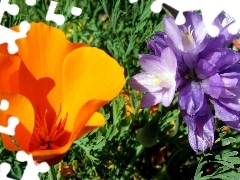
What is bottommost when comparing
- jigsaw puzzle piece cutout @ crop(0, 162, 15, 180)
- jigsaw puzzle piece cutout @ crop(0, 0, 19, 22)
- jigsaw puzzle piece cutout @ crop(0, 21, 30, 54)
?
jigsaw puzzle piece cutout @ crop(0, 162, 15, 180)

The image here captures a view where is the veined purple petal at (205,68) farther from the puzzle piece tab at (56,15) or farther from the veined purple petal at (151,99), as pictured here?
the puzzle piece tab at (56,15)

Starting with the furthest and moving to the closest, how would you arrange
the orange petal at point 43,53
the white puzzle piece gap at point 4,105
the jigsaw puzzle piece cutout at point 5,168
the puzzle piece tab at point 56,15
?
the puzzle piece tab at point 56,15, the jigsaw puzzle piece cutout at point 5,168, the orange petal at point 43,53, the white puzzle piece gap at point 4,105

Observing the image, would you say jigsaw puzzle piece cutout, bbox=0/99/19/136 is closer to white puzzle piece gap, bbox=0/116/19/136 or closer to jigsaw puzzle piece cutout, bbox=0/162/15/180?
white puzzle piece gap, bbox=0/116/19/136

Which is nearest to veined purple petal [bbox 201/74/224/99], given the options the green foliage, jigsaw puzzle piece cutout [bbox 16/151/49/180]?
the green foliage

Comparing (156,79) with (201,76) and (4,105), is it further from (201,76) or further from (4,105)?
(4,105)

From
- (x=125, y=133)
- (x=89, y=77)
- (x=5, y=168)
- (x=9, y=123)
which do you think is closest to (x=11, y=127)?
(x=9, y=123)

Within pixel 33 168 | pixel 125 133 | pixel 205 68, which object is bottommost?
pixel 125 133

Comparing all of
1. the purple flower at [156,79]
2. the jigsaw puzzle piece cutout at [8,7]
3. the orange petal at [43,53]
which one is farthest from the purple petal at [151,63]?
the jigsaw puzzle piece cutout at [8,7]
